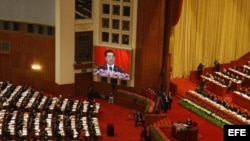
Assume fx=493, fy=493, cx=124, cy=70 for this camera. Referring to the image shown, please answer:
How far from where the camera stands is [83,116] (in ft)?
68.2

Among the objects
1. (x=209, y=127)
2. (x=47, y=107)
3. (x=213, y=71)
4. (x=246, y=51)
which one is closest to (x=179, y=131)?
(x=209, y=127)

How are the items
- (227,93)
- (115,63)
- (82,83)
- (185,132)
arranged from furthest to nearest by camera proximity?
(82,83)
(227,93)
(115,63)
(185,132)

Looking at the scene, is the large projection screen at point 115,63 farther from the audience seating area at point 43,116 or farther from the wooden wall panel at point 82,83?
the audience seating area at point 43,116

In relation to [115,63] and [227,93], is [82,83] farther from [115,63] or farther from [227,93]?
[227,93]

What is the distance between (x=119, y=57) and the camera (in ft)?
77.6

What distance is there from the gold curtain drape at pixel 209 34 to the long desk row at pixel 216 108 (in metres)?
3.82

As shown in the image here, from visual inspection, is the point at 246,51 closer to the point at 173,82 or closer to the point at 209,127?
the point at 173,82

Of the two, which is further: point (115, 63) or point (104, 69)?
point (104, 69)

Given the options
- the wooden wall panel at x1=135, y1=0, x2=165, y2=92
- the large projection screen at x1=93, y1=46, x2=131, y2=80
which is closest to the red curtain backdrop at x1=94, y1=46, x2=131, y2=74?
the large projection screen at x1=93, y1=46, x2=131, y2=80

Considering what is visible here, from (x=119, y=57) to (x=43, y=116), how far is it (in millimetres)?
5347

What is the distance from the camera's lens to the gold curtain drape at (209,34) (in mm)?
27125

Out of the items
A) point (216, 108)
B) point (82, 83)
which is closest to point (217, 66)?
point (216, 108)

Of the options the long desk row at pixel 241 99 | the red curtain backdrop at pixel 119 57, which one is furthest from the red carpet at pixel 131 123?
the long desk row at pixel 241 99

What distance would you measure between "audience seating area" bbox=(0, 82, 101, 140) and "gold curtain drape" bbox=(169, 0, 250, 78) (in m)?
7.08
